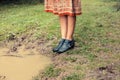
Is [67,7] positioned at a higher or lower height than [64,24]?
higher

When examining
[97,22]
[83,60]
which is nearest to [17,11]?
[97,22]

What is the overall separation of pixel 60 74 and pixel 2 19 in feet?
10.3

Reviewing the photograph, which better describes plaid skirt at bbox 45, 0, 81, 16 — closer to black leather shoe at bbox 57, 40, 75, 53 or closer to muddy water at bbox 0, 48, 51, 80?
black leather shoe at bbox 57, 40, 75, 53

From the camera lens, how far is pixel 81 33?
5727 millimetres

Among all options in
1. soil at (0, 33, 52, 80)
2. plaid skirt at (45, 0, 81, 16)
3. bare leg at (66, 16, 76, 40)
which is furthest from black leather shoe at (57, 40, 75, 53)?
plaid skirt at (45, 0, 81, 16)

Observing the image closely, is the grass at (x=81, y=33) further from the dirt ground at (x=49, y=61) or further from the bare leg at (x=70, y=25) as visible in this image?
the bare leg at (x=70, y=25)

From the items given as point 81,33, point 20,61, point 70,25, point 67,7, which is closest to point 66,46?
point 70,25

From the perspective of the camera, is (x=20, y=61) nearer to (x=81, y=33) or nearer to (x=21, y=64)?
(x=21, y=64)

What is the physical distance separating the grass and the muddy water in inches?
6.5

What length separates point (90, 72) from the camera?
162 inches

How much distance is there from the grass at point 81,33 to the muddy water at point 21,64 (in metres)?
0.17

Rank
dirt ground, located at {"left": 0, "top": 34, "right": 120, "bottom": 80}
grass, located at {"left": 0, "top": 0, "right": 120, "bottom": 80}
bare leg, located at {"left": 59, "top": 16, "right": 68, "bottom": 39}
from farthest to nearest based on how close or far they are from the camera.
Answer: bare leg, located at {"left": 59, "top": 16, "right": 68, "bottom": 39}
grass, located at {"left": 0, "top": 0, "right": 120, "bottom": 80}
dirt ground, located at {"left": 0, "top": 34, "right": 120, "bottom": 80}

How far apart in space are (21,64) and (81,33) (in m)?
1.45

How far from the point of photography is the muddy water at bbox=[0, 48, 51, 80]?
423cm
